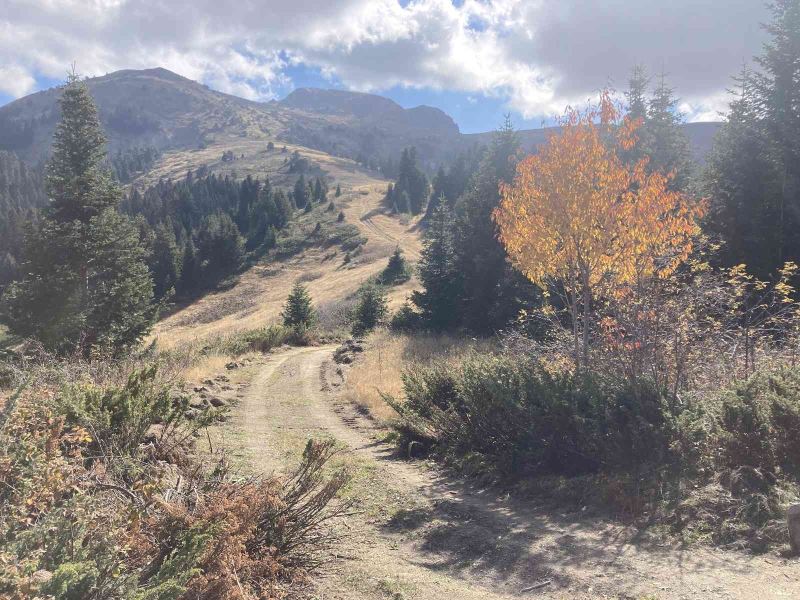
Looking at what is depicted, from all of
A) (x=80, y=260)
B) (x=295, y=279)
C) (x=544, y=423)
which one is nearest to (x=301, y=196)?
(x=295, y=279)

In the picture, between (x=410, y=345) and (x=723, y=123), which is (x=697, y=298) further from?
(x=723, y=123)

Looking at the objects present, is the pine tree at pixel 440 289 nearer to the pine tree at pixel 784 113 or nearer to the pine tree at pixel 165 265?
the pine tree at pixel 784 113

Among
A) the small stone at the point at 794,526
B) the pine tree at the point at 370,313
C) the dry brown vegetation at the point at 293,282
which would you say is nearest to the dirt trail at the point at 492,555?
the small stone at the point at 794,526

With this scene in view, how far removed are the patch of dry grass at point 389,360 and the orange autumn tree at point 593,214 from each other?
15.5ft

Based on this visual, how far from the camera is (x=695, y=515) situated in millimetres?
5191

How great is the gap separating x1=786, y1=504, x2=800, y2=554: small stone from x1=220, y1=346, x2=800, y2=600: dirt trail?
162 millimetres

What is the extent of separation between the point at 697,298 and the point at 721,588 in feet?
16.8

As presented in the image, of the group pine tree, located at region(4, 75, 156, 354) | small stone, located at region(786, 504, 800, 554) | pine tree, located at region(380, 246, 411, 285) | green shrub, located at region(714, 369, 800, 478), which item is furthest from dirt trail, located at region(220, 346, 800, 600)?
pine tree, located at region(380, 246, 411, 285)

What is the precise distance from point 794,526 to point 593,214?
505 centimetres

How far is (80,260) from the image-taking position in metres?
19.4

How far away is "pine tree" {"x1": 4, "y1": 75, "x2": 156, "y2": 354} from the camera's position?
18.5 meters

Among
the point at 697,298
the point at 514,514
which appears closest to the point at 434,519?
the point at 514,514

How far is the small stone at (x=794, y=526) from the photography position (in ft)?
14.3

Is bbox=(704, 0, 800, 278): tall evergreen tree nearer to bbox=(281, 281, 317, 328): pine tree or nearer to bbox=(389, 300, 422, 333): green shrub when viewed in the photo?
bbox=(389, 300, 422, 333): green shrub
